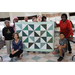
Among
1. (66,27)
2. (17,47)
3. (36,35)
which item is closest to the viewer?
(66,27)

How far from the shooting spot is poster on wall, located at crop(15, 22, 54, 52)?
284 centimetres

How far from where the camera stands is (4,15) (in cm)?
734

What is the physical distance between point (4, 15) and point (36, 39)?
5.61m

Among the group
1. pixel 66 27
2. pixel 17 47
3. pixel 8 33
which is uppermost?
pixel 66 27

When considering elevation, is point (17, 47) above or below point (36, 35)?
below

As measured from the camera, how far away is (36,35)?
2.90 meters

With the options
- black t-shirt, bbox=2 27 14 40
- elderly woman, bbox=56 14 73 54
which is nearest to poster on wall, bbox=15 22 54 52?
black t-shirt, bbox=2 27 14 40

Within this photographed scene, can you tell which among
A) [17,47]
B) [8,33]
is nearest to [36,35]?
[17,47]

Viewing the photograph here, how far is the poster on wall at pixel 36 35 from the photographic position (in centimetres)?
284

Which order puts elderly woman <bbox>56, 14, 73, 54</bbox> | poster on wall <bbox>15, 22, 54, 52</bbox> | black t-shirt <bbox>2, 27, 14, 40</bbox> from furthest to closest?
poster on wall <bbox>15, 22, 54, 52</bbox>, black t-shirt <bbox>2, 27, 14, 40</bbox>, elderly woman <bbox>56, 14, 73, 54</bbox>

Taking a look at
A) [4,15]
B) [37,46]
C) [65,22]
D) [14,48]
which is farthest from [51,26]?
[4,15]

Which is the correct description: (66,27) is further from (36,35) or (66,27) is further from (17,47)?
(17,47)

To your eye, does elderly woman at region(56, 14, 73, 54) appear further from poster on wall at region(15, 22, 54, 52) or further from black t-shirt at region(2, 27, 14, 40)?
black t-shirt at region(2, 27, 14, 40)

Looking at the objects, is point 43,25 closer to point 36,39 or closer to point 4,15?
point 36,39
